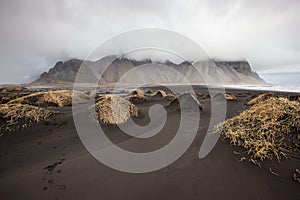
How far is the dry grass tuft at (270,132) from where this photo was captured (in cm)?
232

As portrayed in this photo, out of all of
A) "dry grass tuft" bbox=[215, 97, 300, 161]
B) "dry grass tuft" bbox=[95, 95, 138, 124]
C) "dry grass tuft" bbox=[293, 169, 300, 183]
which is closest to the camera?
"dry grass tuft" bbox=[293, 169, 300, 183]

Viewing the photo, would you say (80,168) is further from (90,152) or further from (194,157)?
(194,157)

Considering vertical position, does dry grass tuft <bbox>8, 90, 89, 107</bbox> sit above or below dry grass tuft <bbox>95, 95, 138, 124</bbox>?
above

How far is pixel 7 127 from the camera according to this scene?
13.7 feet

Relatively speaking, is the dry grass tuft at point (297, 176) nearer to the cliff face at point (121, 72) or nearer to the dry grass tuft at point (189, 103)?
the dry grass tuft at point (189, 103)

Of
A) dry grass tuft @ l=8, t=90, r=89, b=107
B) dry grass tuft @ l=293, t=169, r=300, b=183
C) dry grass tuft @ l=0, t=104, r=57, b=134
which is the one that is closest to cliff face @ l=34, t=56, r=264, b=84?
dry grass tuft @ l=8, t=90, r=89, b=107

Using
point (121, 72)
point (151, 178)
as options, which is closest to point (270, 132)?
point (151, 178)

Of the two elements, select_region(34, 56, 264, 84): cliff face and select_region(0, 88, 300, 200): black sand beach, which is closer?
select_region(0, 88, 300, 200): black sand beach

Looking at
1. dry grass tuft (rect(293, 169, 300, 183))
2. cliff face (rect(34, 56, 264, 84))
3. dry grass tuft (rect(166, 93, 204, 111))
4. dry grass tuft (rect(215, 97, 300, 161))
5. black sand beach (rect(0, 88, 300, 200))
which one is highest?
cliff face (rect(34, 56, 264, 84))

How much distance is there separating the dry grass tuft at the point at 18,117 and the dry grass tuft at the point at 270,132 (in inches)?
239

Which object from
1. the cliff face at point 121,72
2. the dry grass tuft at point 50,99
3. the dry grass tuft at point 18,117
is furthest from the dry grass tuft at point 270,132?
the cliff face at point 121,72

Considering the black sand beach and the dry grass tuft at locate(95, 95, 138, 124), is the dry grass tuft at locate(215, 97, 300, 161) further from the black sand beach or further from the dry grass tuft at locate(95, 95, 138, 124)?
the dry grass tuft at locate(95, 95, 138, 124)

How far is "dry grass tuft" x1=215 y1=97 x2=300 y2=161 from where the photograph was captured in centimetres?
232

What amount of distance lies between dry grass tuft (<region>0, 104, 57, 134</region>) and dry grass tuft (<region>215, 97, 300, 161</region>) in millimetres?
6069
